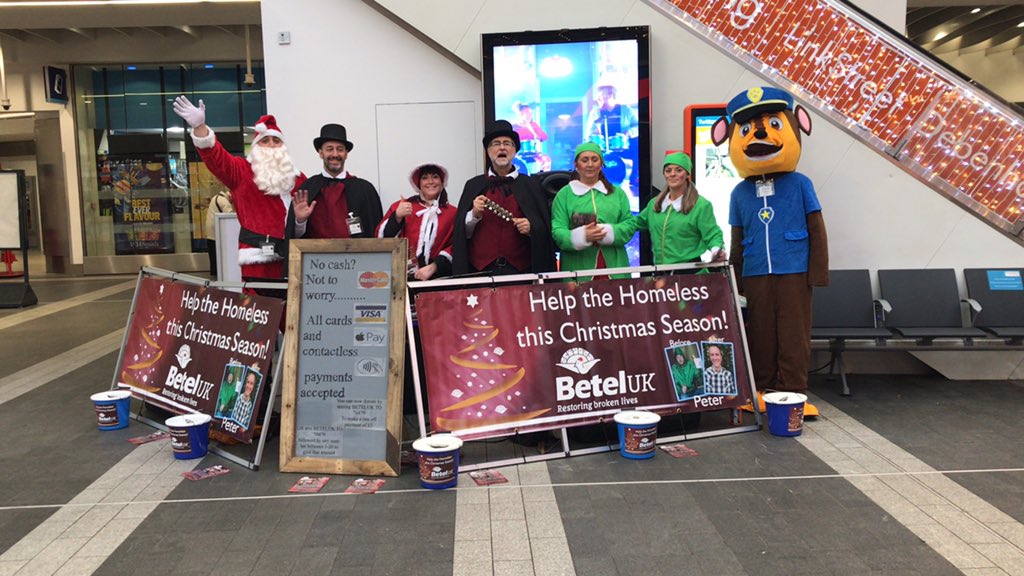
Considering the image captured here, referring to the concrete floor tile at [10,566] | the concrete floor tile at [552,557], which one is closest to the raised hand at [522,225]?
the concrete floor tile at [552,557]

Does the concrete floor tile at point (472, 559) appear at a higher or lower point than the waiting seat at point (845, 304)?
lower

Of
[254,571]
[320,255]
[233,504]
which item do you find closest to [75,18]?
[320,255]

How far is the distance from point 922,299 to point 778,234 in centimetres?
184

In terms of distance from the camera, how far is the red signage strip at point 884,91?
19.7 feet

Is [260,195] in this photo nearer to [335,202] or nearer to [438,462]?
[335,202]

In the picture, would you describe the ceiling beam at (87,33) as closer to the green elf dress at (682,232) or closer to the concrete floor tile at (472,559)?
the green elf dress at (682,232)

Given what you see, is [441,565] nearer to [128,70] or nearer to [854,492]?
[854,492]

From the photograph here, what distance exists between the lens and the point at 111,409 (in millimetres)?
5027

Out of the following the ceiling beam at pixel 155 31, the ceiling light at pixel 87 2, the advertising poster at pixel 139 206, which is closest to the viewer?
the ceiling light at pixel 87 2

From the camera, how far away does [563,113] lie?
6.38 m

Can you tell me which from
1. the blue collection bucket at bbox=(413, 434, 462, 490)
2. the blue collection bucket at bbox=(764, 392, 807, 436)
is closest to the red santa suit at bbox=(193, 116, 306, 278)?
the blue collection bucket at bbox=(413, 434, 462, 490)

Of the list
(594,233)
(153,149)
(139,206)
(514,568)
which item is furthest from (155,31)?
(514,568)

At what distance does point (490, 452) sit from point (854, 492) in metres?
1.91

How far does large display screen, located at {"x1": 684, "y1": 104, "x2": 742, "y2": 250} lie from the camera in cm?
602
